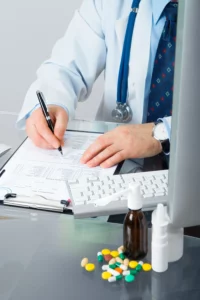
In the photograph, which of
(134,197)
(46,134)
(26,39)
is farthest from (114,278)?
(26,39)

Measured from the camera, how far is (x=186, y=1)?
1.79 ft

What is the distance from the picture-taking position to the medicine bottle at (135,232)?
0.72 metres

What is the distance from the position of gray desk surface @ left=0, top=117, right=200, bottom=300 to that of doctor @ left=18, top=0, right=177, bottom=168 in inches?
15.8

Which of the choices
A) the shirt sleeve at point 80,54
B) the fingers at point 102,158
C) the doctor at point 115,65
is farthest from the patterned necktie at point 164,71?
the fingers at point 102,158

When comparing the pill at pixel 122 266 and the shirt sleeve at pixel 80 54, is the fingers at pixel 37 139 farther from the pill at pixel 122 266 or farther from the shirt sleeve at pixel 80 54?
the pill at pixel 122 266

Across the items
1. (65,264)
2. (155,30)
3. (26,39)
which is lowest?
(65,264)

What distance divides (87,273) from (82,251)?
63mm

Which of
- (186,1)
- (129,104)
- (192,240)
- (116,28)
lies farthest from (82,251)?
(116,28)

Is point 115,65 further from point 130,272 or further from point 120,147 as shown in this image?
point 130,272

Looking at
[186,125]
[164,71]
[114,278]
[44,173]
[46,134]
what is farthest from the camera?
[164,71]

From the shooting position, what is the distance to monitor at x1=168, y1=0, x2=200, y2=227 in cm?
56

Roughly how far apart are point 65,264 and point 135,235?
125 mm

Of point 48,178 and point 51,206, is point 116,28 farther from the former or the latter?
point 51,206

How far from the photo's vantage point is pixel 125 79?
1466mm
